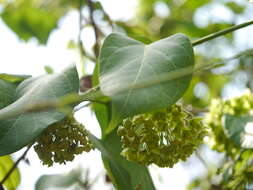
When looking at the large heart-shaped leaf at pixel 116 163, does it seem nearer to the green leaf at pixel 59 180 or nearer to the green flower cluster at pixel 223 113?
the green flower cluster at pixel 223 113

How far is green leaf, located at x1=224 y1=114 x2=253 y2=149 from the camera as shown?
5.31 feet

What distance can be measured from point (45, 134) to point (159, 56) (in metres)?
0.35

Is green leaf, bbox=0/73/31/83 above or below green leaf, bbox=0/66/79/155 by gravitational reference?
below

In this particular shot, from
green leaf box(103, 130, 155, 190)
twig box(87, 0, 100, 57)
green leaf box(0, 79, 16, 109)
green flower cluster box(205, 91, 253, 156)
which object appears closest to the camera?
green leaf box(0, 79, 16, 109)

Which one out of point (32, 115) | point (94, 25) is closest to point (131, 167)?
point (32, 115)

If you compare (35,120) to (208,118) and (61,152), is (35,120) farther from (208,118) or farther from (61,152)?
(208,118)

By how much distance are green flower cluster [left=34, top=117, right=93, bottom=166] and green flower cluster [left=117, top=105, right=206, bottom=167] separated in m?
0.10

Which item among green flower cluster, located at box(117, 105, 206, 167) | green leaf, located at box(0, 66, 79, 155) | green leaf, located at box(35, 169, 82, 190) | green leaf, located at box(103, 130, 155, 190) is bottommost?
green leaf, located at box(35, 169, 82, 190)

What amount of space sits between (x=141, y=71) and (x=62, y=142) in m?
0.32

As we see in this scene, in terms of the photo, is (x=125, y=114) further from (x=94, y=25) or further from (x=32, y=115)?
(x=94, y=25)

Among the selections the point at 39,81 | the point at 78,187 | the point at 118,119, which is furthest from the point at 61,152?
the point at 78,187

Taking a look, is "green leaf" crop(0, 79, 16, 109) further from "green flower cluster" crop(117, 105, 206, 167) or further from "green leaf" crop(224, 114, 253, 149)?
"green leaf" crop(224, 114, 253, 149)

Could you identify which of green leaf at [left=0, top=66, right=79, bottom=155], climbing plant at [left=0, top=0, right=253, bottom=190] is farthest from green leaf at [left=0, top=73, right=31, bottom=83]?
green leaf at [left=0, top=66, right=79, bottom=155]

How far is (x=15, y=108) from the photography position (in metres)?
1.01
